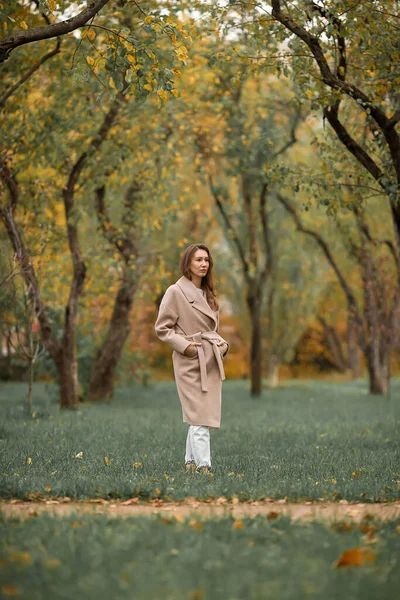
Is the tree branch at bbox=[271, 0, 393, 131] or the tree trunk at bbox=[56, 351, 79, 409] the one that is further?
the tree trunk at bbox=[56, 351, 79, 409]

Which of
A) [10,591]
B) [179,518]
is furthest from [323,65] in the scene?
[10,591]

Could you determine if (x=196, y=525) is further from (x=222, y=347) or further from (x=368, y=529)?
(x=222, y=347)

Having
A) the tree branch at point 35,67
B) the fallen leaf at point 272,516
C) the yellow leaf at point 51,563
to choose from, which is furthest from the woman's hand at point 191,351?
the tree branch at point 35,67

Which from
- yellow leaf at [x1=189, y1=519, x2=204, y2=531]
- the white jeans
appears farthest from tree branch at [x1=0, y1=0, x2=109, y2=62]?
yellow leaf at [x1=189, y1=519, x2=204, y2=531]

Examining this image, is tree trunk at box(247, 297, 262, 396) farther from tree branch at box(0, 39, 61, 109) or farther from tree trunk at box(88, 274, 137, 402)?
tree branch at box(0, 39, 61, 109)

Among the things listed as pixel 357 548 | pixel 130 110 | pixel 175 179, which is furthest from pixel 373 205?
pixel 357 548

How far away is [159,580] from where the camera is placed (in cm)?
389

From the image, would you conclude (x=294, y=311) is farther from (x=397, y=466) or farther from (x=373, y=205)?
(x=397, y=466)

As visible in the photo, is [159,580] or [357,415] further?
[357,415]

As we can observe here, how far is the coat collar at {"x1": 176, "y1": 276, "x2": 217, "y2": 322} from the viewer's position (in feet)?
24.5

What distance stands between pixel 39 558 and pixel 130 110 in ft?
35.9

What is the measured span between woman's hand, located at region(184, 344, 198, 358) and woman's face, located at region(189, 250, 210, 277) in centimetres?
75

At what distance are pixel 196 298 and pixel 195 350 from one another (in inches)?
20.8

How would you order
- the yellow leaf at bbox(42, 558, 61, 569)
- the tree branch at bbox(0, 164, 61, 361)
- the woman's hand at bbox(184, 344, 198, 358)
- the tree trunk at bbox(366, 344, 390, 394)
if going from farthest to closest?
1. the tree trunk at bbox(366, 344, 390, 394)
2. the tree branch at bbox(0, 164, 61, 361)
3. the woman's hand at bbox(184, 344, 198, 358)
4. the yellow leaf at bbox(42, 558, 61, 569)
